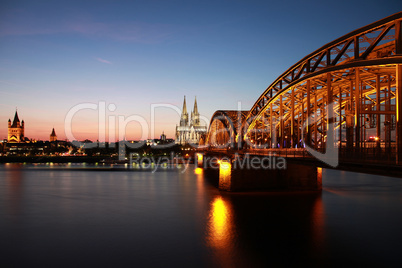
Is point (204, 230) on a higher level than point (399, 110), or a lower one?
lower

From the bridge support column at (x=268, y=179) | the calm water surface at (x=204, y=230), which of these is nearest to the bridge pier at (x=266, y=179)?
the bridge support column at (x=268, y=179)

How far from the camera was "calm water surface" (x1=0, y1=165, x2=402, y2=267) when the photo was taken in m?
20.3

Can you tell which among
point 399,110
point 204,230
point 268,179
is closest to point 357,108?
point 399,110

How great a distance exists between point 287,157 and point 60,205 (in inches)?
Answer: 928

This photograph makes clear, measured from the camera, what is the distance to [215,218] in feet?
100

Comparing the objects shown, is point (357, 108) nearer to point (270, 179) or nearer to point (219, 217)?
point (219, 217)

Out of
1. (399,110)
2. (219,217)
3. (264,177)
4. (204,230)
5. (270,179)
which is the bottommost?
(204,230)

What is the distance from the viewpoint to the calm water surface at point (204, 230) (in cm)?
2028

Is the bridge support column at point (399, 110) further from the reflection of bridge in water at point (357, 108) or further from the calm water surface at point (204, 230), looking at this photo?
the calm water surface at point (204, 230)

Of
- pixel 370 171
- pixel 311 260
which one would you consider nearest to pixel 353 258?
pixel 311 260

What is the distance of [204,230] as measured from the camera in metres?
26.8

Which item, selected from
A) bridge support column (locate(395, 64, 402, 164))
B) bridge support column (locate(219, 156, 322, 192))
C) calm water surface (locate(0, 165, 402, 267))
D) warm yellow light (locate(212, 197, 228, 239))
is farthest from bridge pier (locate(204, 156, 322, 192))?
bridge support column (locate(395, 64, 402, 164))

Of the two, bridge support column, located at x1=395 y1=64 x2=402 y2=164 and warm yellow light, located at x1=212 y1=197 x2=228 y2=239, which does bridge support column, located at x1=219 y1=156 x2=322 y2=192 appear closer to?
warm yellow light, located at x1=212 y1=197 x2=228 y2=239

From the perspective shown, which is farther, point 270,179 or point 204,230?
point 270,179
